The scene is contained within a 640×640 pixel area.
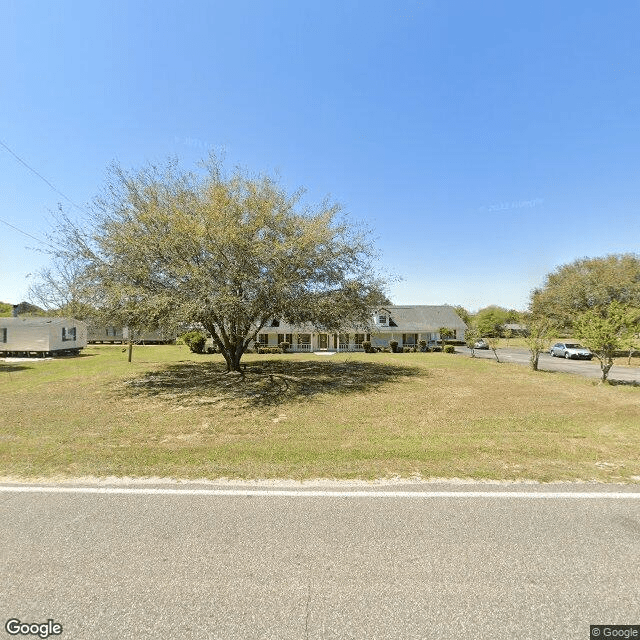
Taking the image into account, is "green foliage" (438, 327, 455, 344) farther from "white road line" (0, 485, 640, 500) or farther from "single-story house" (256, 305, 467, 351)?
"white road line" (0, 485, 640, 500)

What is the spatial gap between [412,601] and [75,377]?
16699mm

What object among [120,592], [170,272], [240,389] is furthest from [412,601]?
[170,272]

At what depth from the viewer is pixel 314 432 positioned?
22.9 feet

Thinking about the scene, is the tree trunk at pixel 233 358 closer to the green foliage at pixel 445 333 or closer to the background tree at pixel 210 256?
the background tree at pixel 210 256

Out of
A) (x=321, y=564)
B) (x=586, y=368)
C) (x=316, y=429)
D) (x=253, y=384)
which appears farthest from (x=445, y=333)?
(x=321, y=564)

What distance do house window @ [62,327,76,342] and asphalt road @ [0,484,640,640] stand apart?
1242 inches

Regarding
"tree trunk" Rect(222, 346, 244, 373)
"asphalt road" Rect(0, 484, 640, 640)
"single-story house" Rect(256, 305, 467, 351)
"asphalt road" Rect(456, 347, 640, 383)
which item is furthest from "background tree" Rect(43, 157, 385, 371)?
"single-story house" Rect(256, 305, 467, 351)

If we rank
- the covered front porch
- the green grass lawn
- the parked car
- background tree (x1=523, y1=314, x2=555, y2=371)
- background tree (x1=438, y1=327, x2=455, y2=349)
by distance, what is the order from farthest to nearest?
background tree (x1=438, y1=327, x2=455, y2=349)
the covered front porch
the parked car
background tree (x1=523, y1=314, x2=555, y2=371)
the green grass lawn

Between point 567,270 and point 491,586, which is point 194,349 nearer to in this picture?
point 491,586

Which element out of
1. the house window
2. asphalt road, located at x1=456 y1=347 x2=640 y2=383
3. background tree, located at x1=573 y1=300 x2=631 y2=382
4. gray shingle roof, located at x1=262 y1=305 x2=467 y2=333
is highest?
gray shingle roof, located at x1=262 y1=305 x2=467 y2=333

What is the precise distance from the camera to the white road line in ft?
13.3

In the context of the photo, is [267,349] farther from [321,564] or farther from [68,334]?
[321,564]

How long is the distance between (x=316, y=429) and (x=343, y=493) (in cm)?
311

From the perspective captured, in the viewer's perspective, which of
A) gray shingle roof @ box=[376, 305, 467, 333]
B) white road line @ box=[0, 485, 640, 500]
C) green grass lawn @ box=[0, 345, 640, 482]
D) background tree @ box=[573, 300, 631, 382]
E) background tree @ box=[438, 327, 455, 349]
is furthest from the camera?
→ background tree @ box=[438, 327, 455, 349]
